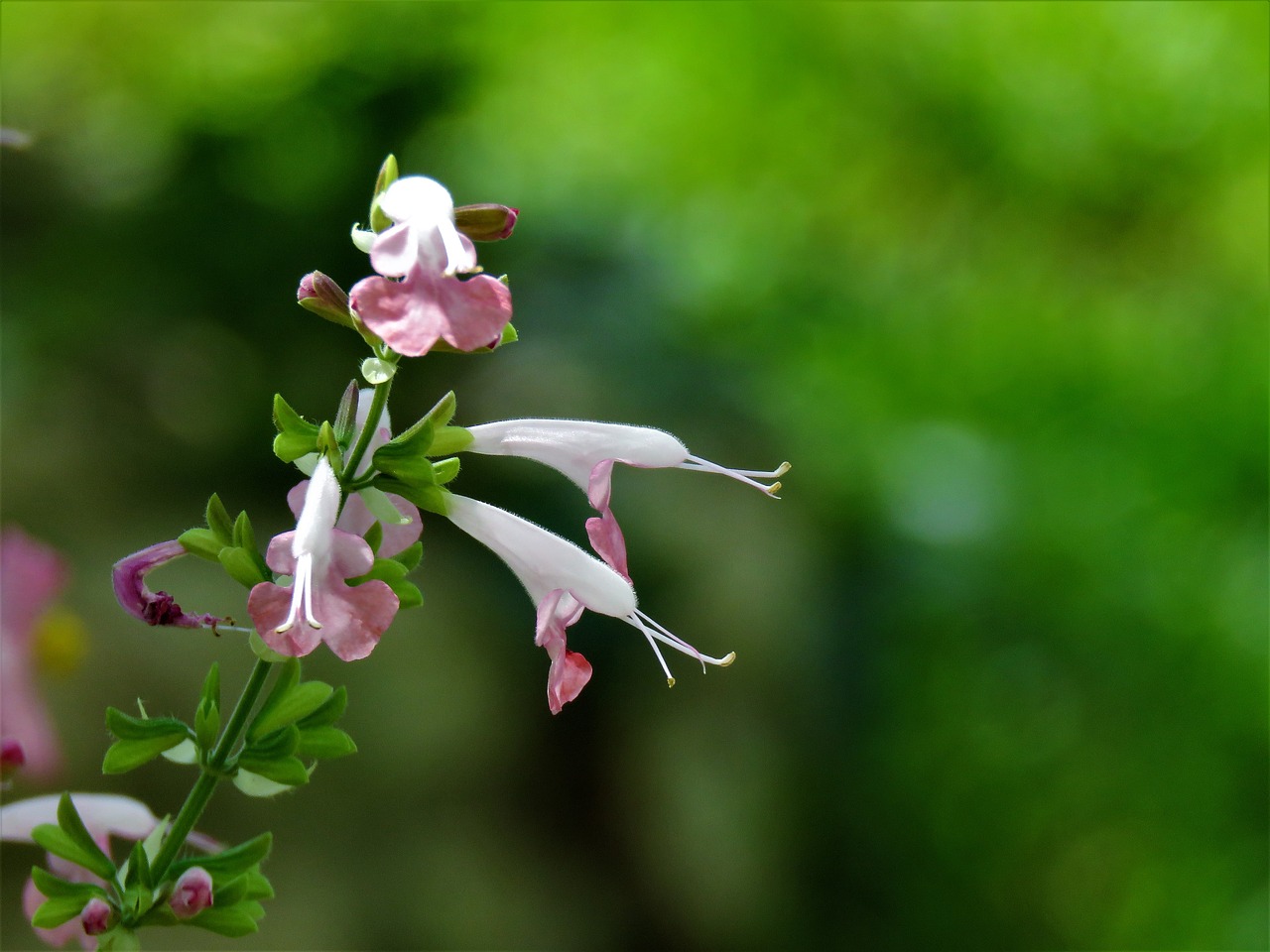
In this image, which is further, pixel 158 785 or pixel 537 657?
pixel 537 657

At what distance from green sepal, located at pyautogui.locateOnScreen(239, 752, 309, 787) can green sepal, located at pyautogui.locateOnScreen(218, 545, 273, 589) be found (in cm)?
8

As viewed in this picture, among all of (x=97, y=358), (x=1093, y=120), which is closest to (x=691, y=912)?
(x=97, y=358)

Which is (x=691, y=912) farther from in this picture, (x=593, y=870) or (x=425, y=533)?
(x=425, y=533)

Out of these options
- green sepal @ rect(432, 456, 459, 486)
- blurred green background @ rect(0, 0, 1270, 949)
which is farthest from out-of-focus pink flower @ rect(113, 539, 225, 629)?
blurred green background @ rect(0, 0, 1270, 949)

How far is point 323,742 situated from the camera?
52cm

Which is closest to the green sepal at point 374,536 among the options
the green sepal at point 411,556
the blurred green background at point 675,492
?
the green sepal at point 411,556

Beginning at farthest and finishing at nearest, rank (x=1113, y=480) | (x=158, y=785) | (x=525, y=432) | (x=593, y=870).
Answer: (x=1113, y=480) → (x=593, y=870) → (x=158, y=785) → (x=525, y=432)

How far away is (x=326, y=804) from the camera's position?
2113 millimetres

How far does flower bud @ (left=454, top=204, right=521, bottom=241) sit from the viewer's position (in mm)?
471

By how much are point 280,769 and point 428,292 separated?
0.22 meters

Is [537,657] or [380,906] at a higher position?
[537,657]

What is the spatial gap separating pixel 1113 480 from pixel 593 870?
1625mm

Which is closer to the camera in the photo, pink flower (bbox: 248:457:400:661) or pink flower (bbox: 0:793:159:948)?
pink flower (bbox: 248:457:400:661)

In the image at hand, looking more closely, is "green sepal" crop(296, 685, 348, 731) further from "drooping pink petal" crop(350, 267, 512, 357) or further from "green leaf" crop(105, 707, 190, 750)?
"drooping pink petal" crop(350, 267, 512, 357)
